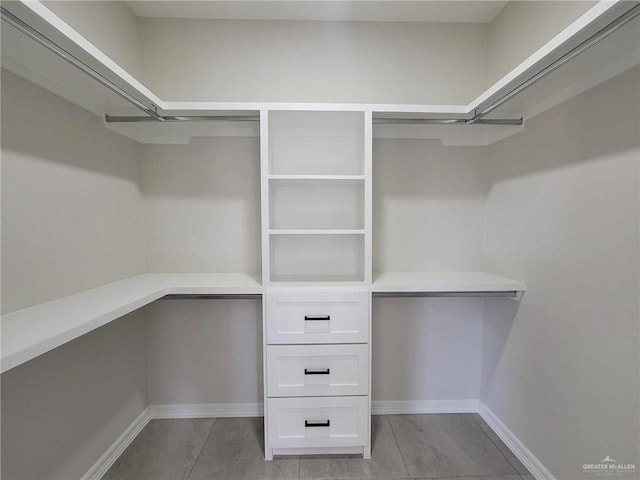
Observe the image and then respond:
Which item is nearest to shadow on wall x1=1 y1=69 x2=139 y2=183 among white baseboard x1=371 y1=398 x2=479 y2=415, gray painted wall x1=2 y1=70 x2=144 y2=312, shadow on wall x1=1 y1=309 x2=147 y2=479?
gray painted wall x1=2 y1=70 x2=144 y2=312

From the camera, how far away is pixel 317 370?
4.63 ft

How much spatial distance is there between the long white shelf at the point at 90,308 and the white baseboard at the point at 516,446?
5.45 feet

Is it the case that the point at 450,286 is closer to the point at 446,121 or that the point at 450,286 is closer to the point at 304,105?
the point at 446,121

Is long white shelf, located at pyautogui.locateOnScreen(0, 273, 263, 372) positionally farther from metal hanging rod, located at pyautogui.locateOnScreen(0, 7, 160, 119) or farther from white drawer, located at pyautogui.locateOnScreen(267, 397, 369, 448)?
metal hanging rod, located at pyautogui.locateOnScreen(0, 7, 160, 119)

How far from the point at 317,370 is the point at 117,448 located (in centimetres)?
122

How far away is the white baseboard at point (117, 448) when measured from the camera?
134 centimetres

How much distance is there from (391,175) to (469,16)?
109cm

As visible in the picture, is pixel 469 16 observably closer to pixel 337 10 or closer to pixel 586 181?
pixel 337 10

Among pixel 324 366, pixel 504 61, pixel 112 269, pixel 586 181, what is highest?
pixel 504 61

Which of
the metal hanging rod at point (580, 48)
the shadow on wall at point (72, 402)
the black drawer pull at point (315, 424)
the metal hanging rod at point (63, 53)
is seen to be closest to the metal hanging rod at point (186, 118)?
the metal hanging rod at point (63, 53)

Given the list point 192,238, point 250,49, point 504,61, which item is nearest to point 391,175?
point 504,61

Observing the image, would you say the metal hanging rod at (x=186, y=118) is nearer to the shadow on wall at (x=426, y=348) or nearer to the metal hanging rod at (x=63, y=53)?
the metal hanging rod at (x=63, y=53)

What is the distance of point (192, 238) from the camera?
1.77m

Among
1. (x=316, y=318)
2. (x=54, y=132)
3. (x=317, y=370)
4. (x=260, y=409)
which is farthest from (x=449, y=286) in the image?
(x=54, y=132)
